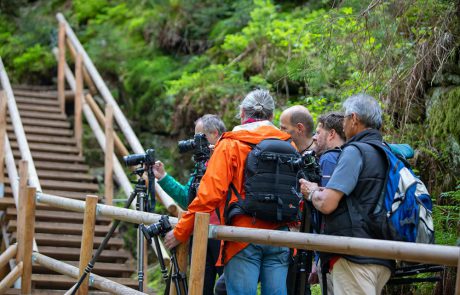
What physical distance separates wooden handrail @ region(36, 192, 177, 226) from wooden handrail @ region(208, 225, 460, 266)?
68 centimetres

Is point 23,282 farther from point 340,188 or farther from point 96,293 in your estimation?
point 340,188

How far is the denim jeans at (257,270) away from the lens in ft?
14.8

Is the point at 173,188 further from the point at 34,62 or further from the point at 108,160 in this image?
the point at 34,62

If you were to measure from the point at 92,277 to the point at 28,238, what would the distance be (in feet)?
4.46

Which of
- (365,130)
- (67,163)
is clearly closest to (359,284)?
(365,130)

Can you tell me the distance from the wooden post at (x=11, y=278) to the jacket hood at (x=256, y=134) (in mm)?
3369

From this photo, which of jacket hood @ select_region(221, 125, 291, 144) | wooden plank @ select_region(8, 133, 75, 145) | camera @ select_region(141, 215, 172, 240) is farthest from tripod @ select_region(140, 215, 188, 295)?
wooden plank @ select_region(8, 133, 75, 145)

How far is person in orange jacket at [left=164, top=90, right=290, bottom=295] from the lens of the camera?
174 inches

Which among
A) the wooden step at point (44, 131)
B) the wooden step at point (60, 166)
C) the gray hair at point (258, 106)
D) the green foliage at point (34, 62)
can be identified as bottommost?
the wooden step at point (60, 166)

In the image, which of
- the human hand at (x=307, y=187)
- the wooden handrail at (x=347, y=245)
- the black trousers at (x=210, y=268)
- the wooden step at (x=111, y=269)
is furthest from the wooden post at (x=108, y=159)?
the human hand at (x=307, y=187)

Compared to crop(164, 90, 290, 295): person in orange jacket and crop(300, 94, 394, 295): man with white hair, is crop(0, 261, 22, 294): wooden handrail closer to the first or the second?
crop(164, 90, 290, 295): person in orange jacket

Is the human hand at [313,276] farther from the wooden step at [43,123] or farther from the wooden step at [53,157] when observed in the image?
the wooden step at [43,123]

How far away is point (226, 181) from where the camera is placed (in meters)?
4.43

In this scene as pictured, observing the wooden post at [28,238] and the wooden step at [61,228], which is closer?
the wooden post at [28,238]
